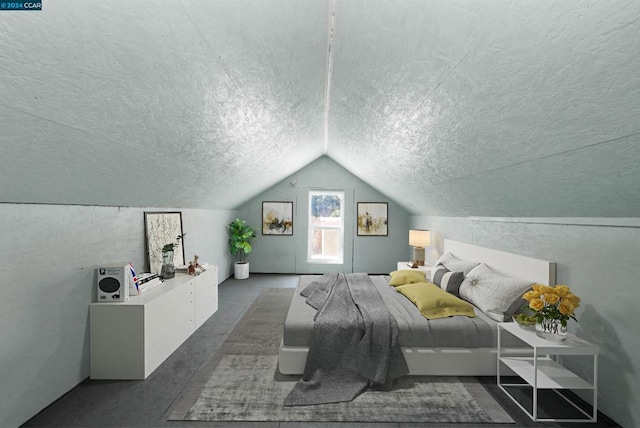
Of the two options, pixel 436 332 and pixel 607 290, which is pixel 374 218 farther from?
pixel 607 290

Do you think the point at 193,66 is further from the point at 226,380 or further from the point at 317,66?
the point at 226,380

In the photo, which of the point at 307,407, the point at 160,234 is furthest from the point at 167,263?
the point at 307,407

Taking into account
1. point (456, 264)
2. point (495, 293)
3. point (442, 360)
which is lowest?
point (442, 360)

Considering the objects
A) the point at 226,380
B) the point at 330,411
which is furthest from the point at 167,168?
the point at 330,411

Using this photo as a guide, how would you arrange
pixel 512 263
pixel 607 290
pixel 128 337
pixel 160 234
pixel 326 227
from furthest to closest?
pixel 326 227 < pixel 160 234 < pixel 512 263 < pixel 128 337 < pixel 607 290

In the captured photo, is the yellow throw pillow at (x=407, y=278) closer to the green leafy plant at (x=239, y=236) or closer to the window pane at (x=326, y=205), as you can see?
the window pane at (x=326, y=205)

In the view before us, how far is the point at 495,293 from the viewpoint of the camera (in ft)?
8.88

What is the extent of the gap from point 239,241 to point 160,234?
2.66 meters

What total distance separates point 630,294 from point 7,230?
3950 mm

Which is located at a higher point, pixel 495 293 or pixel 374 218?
pixel 374 218

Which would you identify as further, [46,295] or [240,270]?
[240,270]

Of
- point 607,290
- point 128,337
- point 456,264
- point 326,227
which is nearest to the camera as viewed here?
point 607,290

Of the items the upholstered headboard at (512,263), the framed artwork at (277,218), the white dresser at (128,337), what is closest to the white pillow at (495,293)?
the upholstered headboard at (512,263)

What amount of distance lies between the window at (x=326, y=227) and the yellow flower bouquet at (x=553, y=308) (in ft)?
15.6
